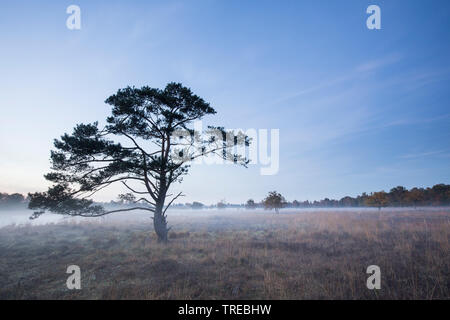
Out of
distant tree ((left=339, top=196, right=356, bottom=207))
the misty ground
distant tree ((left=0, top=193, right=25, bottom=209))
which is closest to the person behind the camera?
the misty ground

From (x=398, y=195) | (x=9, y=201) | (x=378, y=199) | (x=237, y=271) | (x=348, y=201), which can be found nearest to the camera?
(x=237, y=271)

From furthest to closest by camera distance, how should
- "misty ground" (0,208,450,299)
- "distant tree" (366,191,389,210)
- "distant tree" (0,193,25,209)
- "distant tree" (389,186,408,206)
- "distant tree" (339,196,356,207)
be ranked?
"distant tree" (339,196,356,207)
"distant tree" (0,193,25,209)
"distant tree" (389,186,408,206)
"distant tree" (366,191,389,210)
"misty ground" (0,208,450,299)

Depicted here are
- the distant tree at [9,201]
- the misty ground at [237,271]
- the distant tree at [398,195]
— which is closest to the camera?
the misty ground at [237,271]

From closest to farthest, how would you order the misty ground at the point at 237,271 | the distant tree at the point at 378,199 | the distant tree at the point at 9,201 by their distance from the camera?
1. the misty ground at the point at 237,271
2. the distant tree at the point at 378,199
3. the distant tree at the point at 9,201

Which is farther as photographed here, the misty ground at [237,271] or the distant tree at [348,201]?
the distant tree at [348,201]

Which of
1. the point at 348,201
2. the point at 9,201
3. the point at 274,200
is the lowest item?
the point at 348,201

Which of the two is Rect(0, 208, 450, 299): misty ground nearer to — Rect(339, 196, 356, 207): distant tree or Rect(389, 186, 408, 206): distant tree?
Rect(389, 186, 408, 206): distant tree

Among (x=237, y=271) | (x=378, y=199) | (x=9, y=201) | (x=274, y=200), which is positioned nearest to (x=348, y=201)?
(x=378, y=199)

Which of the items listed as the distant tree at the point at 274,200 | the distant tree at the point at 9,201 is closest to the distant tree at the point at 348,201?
the distant tree at the point at 274,200

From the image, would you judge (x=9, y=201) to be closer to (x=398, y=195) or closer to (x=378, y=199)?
(x=378, y=199)

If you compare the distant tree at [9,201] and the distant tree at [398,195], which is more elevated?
the distant tree at [398,195]

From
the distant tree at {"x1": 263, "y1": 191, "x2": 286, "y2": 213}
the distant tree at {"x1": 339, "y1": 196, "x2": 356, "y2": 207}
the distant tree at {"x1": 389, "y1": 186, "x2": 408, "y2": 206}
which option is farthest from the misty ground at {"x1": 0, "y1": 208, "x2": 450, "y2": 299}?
the distant tree at {"x1": 339, "y1": 196, "x2": 356, "y2": 207}

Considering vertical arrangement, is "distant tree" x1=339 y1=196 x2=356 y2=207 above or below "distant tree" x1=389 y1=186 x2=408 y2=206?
below

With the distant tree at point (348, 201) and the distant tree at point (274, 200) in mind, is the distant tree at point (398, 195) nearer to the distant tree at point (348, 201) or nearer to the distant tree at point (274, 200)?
the distant tree at point (274, 200)
